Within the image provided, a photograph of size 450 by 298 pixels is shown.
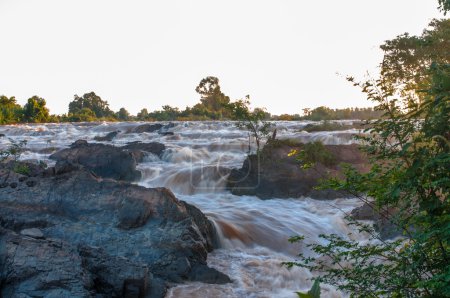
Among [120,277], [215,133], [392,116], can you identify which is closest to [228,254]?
[120,277]

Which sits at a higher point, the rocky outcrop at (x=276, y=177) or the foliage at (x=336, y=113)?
the foliage at (x=336, y=113)

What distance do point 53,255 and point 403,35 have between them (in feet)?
93.7

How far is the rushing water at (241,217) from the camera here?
7071 mm

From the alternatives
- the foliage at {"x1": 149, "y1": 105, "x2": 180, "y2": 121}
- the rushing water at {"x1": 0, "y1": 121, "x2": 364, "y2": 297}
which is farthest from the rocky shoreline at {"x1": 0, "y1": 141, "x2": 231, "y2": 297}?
the foliage at {"x1": 149, "y1": 105, "x2": 180, "y2": 121}

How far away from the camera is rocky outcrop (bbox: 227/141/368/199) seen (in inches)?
551

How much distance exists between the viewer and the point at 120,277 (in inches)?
226

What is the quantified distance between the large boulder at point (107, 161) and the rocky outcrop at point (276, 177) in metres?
3.43

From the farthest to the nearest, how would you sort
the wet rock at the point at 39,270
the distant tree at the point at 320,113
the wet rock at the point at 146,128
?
the distant tree at the point at 320,113 → the wet rock at the point at 146,128 → the wet rock at the point at 39,270

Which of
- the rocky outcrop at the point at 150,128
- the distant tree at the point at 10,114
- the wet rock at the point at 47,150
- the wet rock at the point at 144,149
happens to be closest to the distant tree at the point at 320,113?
the rocky outcrop at the point at 150,128

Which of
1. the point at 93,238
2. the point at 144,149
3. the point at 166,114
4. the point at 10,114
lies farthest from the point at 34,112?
the point at 93,238

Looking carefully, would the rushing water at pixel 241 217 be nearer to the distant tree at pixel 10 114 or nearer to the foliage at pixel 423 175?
the foliage at pixel 423 175

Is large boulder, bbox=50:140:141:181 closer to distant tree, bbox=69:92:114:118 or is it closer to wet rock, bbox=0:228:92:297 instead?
wet rock, bbox=0:228:92:297

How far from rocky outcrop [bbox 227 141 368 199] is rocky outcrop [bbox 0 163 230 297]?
5.59 metres

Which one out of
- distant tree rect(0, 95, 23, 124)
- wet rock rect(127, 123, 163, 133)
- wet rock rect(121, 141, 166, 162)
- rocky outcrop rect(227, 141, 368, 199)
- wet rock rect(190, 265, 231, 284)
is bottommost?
wet rock rect(190, 265, 231, 284)
